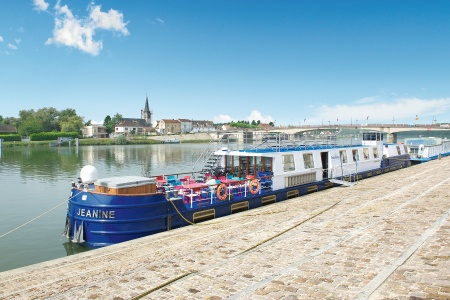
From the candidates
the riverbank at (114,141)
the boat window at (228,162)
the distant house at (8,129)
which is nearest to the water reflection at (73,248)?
the boat window at (228,162)

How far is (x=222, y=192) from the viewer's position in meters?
14.4

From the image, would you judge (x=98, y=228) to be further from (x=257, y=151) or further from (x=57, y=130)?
(x=57, y=130)

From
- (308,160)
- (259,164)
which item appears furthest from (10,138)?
(308,160)

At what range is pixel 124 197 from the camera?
11570mm

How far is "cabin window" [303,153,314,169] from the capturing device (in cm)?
1971

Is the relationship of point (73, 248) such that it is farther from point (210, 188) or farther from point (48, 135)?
point (48, 135)

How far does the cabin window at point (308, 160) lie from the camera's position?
64.7 feet

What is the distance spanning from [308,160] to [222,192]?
25.5 feet

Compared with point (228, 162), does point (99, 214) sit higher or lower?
lower

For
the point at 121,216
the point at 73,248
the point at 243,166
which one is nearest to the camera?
the point at 121,216

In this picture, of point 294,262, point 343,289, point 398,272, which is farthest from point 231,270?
point 398,272

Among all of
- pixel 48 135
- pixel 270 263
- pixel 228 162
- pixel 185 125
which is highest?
pixel 185 125

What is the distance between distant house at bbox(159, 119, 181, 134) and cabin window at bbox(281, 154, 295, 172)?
550ft

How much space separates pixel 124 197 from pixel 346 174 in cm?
1701
